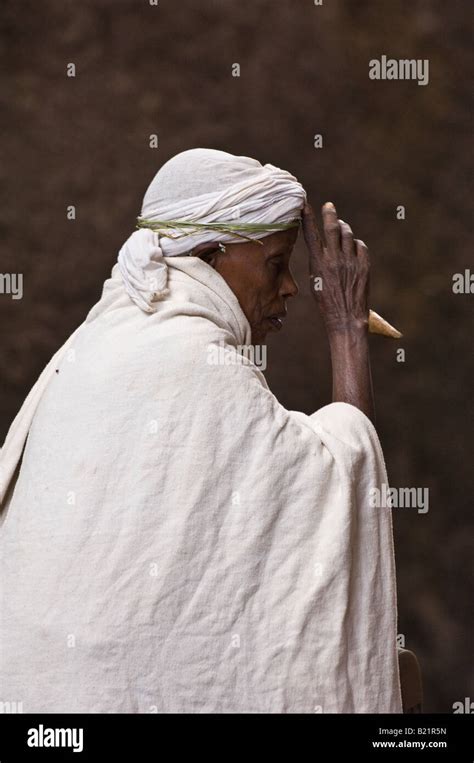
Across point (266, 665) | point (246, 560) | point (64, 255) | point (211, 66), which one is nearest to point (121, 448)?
point (246, 560)

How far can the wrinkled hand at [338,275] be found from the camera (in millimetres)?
2738

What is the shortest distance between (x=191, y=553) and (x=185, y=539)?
26 millimetres

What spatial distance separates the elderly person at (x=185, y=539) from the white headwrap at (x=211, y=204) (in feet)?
0.27

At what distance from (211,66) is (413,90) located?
2.45 feet

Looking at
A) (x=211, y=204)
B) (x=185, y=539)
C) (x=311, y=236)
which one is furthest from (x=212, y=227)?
(x=185, y=539)

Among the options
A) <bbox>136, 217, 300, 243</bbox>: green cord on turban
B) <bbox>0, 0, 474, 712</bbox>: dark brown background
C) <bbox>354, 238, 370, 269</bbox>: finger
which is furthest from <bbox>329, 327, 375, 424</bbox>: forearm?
<bbox>0, 0, 474, 712</bbox>: dark brown background

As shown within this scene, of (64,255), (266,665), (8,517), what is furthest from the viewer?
(64,255)

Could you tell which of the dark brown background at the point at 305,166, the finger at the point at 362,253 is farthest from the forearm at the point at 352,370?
Result: the dark brown background at the point at 305,166

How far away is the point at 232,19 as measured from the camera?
194 inches

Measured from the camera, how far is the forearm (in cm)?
266

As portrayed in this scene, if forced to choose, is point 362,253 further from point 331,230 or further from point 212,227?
point 212,227

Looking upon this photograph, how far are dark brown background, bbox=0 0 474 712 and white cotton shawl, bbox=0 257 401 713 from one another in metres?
2.37

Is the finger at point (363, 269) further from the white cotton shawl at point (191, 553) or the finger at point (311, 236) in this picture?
the white cotton shawl at point (191, 553)
